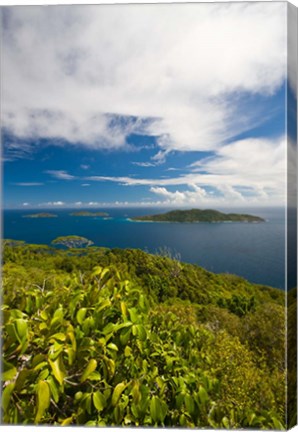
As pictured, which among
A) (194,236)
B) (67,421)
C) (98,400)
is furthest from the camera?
(194,236)

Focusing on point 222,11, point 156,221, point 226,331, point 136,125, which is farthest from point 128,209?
point 222,11

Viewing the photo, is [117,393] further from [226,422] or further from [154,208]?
[154,208]

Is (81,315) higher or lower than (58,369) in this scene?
higher

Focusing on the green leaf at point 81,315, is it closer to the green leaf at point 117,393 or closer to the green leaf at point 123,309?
the green leaf at point 123,309

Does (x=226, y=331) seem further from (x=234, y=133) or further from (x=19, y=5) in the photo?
(x=19, y=5)

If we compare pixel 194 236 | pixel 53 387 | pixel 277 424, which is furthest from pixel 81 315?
pixel 277 424

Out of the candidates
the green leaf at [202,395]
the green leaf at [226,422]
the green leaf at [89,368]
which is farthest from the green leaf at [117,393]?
the green leaf at [226,422]

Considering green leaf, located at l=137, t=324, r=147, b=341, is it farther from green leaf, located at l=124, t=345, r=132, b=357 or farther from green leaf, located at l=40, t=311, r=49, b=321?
green leaf, located at l=40, t=311, r=49, b=321
